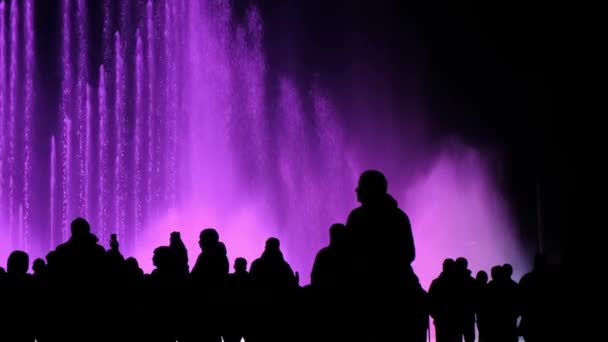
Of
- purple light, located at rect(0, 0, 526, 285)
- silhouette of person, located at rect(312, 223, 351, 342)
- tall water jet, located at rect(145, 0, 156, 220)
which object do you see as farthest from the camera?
tall water jet, located at rect(145, 0, 156, 220)

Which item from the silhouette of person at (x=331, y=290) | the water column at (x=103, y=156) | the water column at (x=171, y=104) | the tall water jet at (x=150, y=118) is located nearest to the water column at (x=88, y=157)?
the water column at (x=103, y=156)

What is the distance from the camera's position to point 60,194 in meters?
27.8

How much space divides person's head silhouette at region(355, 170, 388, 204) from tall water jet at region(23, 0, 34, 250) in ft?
80.4

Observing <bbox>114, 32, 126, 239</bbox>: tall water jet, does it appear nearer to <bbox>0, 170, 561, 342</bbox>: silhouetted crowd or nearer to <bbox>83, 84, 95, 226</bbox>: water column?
<bbox>83, 84, 95, 226</bbox>: water column

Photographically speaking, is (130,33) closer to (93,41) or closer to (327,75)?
(93,41)

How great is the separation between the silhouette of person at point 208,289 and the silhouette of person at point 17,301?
5.03 feet

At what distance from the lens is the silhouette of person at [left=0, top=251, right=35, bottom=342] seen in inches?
271

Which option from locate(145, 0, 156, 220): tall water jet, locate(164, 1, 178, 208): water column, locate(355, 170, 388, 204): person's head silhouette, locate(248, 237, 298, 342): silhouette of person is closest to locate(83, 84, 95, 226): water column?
locate(145, 0, 156, 220): tall water jet

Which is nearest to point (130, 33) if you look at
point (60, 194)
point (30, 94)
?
point (30, 94)

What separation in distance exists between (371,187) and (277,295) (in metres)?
3.21

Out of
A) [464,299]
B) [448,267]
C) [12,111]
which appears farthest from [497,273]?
[12,111]

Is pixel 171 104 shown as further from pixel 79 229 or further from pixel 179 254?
pixel 79 229

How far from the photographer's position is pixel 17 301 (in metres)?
6.93

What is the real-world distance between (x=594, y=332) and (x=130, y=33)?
23.7 metres
